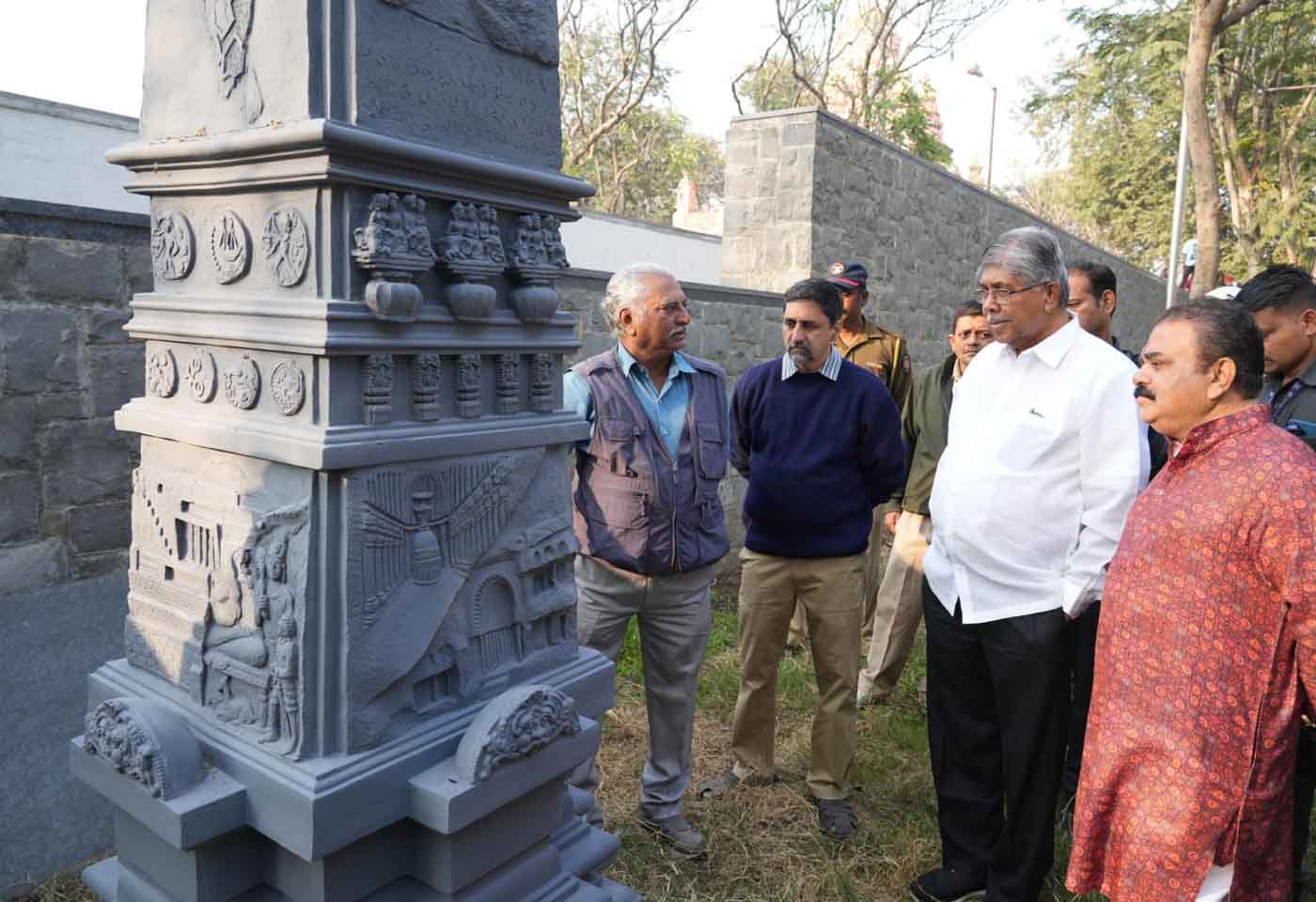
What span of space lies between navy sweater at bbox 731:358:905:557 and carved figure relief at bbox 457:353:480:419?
170 centimetres

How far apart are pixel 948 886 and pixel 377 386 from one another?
2.42 metres

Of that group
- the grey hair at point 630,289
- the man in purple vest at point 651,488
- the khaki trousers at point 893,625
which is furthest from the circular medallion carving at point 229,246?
the khaki trousers at point 893,625

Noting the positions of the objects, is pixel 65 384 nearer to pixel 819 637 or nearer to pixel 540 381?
pixel 540 381

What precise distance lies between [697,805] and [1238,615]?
87.8 inches

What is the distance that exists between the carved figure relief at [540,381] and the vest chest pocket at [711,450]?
1044 millimetres

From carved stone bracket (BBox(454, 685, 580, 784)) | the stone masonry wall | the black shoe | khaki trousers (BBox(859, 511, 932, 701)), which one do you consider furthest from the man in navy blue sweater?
the stone masonry wall

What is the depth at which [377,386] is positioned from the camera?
1.73 meters

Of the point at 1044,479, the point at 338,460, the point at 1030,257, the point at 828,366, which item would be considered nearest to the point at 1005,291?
the point at 1030,257

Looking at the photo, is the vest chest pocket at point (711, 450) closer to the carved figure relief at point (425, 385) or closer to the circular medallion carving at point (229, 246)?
the carved figure relief at point (425, 385)

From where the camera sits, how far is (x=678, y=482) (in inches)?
121

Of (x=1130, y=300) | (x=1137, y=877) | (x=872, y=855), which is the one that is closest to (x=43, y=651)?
(x=872, y=855)

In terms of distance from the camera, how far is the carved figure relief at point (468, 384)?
1.92m

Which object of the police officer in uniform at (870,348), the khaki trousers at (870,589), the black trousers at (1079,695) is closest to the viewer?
the black trousers at (1079,695)

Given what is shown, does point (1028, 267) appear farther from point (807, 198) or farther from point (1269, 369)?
point (807, 198)
